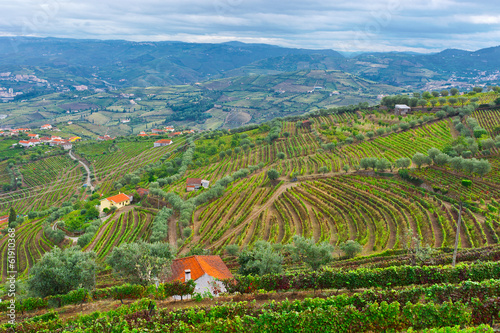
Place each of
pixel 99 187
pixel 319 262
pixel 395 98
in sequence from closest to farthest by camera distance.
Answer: pixel 319 262, pixel 99 187, pixel 395 98

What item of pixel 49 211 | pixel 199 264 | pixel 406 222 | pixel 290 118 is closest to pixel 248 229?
pixel 199 264

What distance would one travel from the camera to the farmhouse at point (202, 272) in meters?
32.5

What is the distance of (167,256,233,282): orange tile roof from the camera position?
1332 inches

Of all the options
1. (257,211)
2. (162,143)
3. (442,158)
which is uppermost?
(442,158)

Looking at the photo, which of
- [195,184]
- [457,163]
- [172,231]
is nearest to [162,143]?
[195,184]

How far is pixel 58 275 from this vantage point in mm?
31188

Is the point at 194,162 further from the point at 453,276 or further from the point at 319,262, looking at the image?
the point at 453,276

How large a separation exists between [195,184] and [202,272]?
55.0 metres

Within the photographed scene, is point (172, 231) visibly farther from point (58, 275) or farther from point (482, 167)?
point (482, 167)

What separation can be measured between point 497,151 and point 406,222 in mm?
41387

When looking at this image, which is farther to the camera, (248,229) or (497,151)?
(497,151)

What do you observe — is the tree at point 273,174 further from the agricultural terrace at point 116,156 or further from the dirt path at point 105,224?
the agricultural terrace at point 116,156

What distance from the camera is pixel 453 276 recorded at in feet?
84.9

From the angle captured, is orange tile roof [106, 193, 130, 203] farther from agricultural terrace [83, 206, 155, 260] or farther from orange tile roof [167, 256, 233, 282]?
orange tile roof [167, 256, 233, 282]
